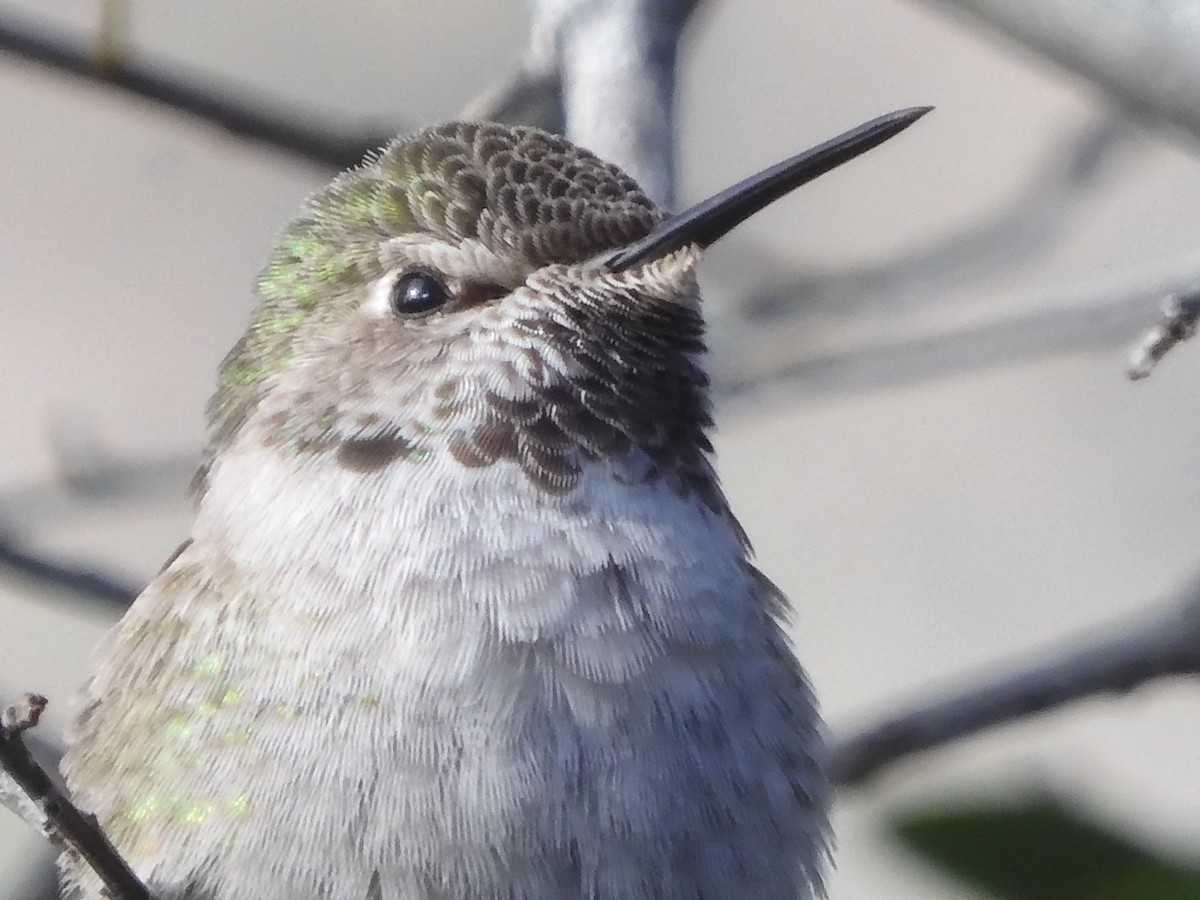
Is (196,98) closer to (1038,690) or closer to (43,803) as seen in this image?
(43,803)

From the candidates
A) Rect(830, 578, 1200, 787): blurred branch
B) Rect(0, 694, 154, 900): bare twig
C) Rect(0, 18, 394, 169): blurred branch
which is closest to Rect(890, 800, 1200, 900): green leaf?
Rect(830, 578, 1200, 787): blurred branch

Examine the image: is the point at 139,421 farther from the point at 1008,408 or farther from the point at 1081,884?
the point at 1081,884

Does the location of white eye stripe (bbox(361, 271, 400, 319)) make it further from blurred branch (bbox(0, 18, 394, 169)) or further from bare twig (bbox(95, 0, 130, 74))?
bare twig (bbox(95, 0, 130, 74))

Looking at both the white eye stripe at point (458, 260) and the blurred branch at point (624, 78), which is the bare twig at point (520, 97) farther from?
the white eye stripe at point (458, 260)

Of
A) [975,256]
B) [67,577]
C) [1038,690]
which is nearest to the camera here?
[1038,690]

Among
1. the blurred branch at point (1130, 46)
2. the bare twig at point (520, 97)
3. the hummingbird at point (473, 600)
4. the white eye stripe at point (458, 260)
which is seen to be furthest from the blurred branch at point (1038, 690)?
the bare twig at point (520, 97)

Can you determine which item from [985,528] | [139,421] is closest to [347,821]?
[139,421]

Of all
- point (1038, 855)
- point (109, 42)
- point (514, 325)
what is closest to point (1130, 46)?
point (514, 325)
